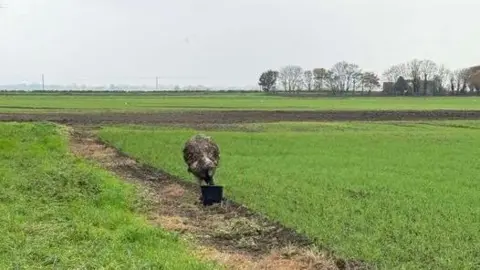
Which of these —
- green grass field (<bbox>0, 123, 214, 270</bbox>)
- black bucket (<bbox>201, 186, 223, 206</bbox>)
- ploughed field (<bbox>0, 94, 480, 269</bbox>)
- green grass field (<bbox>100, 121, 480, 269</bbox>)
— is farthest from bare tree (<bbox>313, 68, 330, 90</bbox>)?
black bucket (<bbox>201, 186, 223, 206</bbox>)

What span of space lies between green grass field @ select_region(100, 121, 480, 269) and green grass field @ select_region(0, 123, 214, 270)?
286cm

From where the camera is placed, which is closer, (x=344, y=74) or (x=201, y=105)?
(x=201, y=105)

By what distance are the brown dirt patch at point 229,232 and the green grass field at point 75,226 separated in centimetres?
59

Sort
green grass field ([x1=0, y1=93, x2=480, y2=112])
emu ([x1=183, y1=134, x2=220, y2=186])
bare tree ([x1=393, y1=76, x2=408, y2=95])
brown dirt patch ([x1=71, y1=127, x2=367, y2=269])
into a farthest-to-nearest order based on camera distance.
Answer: bare tree ([x1=393, y1=76, x2=408, y2=95]), green grass field ([x1=0, y1=93, x2=480, y2=112]), emu ([x1=183, y1=134, x2=220, y2=186]), brown dirt patch ([x1=71, y1=127, x2=367, y2=269])

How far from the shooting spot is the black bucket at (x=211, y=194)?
14.9 m

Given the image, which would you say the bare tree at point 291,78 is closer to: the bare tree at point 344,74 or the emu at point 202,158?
the bare tree at point 344,74

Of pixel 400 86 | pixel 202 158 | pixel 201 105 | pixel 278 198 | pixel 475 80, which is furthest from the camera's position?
pixel 400 86

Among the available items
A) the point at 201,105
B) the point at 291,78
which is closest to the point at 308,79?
the point at 291,78

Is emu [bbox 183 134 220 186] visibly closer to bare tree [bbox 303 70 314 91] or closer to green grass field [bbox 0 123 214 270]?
green grass field [bbox 0 123 214 270]

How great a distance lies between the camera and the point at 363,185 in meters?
17.9

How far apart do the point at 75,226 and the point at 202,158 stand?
5076 mm

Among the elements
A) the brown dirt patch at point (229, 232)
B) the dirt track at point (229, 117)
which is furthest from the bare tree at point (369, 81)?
the brown dirt patch at point (229, 232)

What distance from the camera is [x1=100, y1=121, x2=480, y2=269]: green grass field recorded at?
10.8 metres

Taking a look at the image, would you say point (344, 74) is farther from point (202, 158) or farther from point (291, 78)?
point (202, 158)
